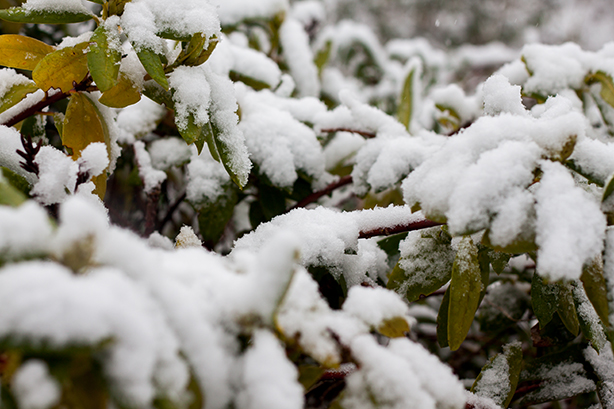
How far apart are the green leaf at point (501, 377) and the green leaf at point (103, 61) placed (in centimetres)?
68

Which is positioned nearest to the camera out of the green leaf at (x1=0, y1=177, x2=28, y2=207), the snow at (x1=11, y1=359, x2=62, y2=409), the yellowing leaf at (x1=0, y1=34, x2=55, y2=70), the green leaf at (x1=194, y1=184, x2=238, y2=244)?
the snow at (x1=11, y1=359, x2=62, y2=409)

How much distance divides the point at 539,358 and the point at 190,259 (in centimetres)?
69

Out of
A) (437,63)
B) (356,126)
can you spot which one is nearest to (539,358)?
(356,126)

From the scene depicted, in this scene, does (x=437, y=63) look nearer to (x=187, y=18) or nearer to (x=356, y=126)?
(x=356, y=126)

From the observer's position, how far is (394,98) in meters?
1.88

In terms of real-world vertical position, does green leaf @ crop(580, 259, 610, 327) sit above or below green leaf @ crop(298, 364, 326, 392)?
above

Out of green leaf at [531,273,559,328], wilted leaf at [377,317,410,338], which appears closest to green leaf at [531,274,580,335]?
green leaf at [531,273,559,328]

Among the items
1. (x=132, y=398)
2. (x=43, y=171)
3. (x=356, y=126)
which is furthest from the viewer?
→ (x=356, y=126)

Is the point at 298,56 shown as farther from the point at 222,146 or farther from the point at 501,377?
the point at 501,377

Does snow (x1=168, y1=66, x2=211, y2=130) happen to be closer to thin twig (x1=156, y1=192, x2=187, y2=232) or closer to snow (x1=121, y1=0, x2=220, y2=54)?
snow (x1=121, y1=0, x2=220, y2=54)

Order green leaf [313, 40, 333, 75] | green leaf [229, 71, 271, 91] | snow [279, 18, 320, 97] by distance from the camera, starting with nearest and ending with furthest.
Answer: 1. green leaf [229, 71, 271, 91]
2. snow [279, 18, 320, 97]
3. green leaf [313, 40, 333, 75]

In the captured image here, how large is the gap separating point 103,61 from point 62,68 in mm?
93

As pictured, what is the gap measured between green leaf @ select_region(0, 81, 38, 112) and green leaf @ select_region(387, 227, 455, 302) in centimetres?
61

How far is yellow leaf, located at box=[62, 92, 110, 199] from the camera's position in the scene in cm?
A: 65
